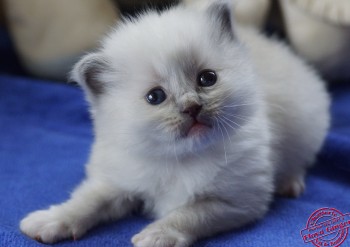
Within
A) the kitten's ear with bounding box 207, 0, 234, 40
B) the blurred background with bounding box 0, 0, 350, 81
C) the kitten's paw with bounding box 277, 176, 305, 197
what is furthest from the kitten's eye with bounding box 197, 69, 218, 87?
the blurred background with bounding box 0, 0, 350, 81

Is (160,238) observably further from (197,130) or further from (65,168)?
(65,168)

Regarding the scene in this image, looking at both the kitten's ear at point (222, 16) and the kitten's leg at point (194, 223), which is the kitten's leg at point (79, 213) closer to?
the kitten's leg at point (194, 223)

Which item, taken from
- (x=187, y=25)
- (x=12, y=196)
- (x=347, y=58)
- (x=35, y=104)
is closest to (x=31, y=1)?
(x=35, y=104)

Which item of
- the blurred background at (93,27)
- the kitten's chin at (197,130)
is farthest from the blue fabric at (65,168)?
the kitten's chin at (197,130)

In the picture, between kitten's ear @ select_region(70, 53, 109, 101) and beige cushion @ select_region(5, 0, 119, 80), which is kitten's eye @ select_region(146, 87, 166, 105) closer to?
kitten's ear @ select_region(70, 53, 109, 101)

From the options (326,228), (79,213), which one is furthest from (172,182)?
(326,228)
